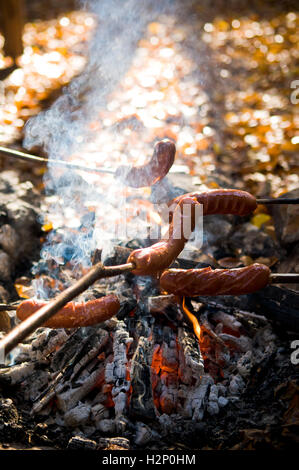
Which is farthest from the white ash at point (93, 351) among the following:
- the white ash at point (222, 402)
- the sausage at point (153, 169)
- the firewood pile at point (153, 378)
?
the sausage at point (153, 169)

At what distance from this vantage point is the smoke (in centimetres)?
343

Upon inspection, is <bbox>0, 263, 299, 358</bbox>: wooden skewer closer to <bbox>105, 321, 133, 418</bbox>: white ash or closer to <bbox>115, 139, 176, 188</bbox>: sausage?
<bbox>105, 321, 133, 418</bbox>: white ash

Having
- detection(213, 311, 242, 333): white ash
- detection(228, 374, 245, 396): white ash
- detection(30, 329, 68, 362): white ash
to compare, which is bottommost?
detection(228, 374, 245, 396): white ash

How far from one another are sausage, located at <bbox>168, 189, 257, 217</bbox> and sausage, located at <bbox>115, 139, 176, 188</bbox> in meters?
0.49

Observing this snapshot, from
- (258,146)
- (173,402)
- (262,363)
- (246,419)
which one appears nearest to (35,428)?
(173,402)

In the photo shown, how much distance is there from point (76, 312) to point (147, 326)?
0.70 m

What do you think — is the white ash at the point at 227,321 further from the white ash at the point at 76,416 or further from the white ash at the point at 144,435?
the white ash at the point at 76,416

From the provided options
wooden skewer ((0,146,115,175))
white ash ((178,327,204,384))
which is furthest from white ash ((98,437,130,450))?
wooden skewer ((0,146,115,175))

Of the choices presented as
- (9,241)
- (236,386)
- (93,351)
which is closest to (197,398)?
(236,386)

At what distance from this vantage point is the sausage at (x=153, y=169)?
9.13ft

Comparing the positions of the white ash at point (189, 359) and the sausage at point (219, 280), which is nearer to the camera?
the sausage at point (219, 280)

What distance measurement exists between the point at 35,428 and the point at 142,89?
569 centimetres

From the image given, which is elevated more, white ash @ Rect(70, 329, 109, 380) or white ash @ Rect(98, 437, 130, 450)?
white ash @ Rect(70, 329, 109, 380)

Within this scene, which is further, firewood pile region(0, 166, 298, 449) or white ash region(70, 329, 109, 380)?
white ash region(70, 329, 109, 380)
